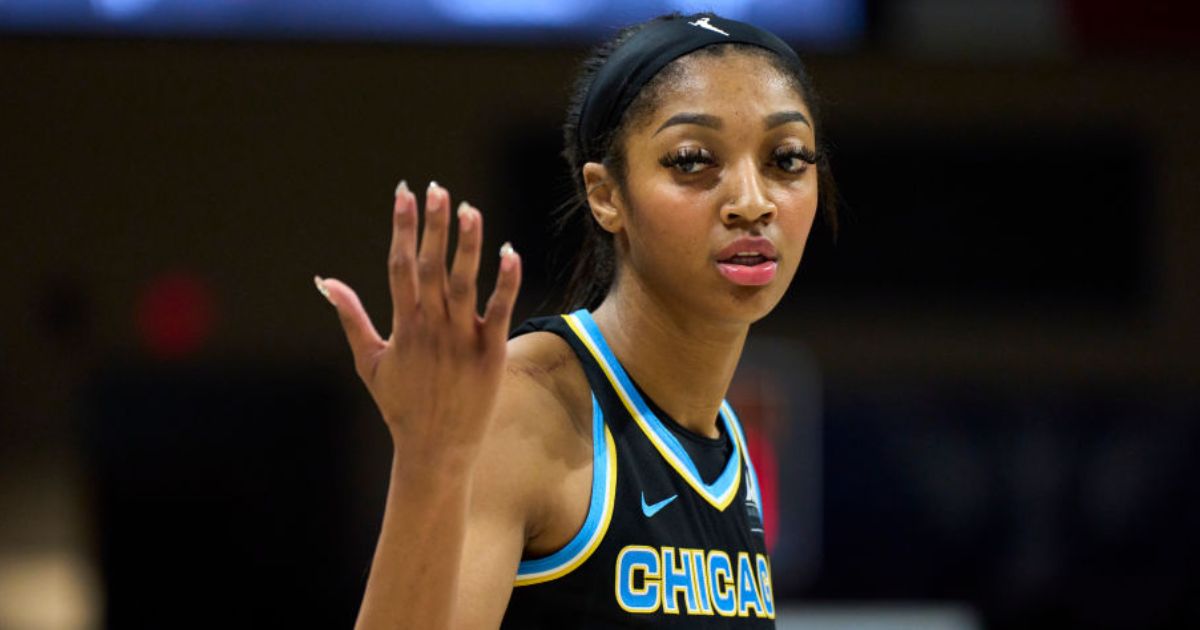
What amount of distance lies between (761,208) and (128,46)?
4.97m

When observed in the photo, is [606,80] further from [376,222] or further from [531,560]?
[376,222]

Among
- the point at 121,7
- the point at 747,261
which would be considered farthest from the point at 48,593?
the point at 747,261

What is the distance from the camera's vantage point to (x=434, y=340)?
171 cm

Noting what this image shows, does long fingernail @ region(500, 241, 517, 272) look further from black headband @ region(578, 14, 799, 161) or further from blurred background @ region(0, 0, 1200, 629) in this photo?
blurred background @ region(0, 0, 1200, 629)

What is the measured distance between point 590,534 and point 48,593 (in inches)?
221

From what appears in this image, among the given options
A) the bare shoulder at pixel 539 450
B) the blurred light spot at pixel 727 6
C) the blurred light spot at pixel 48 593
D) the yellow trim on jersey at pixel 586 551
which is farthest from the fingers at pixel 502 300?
the blurred light spot at pixel 48 593

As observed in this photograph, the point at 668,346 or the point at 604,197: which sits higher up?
the point at 604,197

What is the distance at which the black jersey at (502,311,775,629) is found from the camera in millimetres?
2082

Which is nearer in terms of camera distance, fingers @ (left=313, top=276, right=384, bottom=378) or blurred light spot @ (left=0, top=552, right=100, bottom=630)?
fingers @ (left=313, top=276, right=384, bottom=378)

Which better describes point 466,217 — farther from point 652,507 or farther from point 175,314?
point 175,314

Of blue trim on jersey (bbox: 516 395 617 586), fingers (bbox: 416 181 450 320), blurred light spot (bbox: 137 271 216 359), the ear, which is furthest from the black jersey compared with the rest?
blurred light spot (bbox: 137 271 216 359)

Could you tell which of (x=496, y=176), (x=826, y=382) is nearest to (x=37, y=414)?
(x=496, y=176)

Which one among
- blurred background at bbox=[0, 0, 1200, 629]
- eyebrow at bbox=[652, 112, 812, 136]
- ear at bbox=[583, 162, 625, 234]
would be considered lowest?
blurred background at bbox=[0, 0, 1200, 629]

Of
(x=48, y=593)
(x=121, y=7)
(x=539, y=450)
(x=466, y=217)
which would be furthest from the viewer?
(x=48, y=593)
